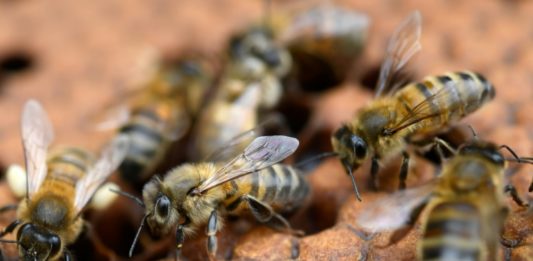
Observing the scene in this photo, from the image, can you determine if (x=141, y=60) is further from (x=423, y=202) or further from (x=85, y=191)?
(x=423, y=202)

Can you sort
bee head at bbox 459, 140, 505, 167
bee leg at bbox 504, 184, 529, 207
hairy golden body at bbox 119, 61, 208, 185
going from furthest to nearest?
hairy golden body at bbox 119, 61, 208, 185
bee leg at bbox 504, 184, 529, 207
bee head at bbox 459, 140, 505, 167

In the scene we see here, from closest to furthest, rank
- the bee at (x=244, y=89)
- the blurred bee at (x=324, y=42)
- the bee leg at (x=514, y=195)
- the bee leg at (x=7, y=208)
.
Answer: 1. the bee leg at (x=514, y=195)
2. the bee leg at (x=7, y=208)
3. the bee at (x=244, y=89)
4. the blurred bee at (x=324, y=42)

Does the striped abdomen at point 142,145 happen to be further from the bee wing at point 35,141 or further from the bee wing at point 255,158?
the bee wing at point 255,158

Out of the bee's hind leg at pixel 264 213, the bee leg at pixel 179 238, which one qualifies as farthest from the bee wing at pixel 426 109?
the bee leg at pixel 179 238

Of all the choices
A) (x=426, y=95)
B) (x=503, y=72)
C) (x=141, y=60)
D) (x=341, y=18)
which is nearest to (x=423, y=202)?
(x=426, y=95)

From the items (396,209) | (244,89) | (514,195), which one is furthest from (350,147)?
(244,89)

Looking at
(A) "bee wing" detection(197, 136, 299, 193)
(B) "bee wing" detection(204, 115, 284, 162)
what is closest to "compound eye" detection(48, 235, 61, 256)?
(A) "bee wing" detection(197, 136, 299, 193)

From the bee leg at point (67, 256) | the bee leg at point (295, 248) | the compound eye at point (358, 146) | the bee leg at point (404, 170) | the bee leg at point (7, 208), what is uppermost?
the compound eye at point (358, 146)

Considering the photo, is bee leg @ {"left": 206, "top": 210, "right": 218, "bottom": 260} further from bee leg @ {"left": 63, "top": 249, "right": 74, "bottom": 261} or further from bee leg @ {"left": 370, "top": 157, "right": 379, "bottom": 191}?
bee leg @ {"left": 370, "top": 157, "right": 379, "bottom": 191}

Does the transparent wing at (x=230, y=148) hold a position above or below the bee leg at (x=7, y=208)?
above
